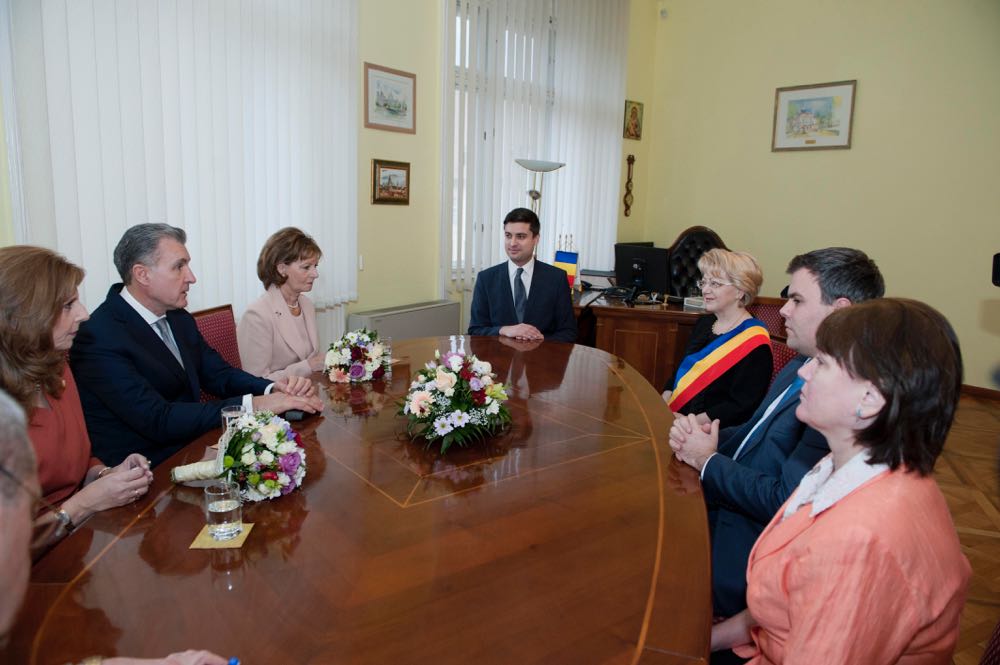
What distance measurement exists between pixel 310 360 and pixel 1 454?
93.9 inches

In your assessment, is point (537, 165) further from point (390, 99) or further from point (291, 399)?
point (291, 399)

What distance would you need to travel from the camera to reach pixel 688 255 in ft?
19.6

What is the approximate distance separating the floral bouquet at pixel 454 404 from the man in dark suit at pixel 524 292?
6.60 feet

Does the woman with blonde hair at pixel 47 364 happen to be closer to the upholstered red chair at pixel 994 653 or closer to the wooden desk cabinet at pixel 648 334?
the upholstered red chair at pixel 994 653

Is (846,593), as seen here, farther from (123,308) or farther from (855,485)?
(123,308)

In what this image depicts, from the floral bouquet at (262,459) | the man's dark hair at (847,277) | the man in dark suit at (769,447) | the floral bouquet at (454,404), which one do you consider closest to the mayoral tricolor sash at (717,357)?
the man in dark suit at (769,447)

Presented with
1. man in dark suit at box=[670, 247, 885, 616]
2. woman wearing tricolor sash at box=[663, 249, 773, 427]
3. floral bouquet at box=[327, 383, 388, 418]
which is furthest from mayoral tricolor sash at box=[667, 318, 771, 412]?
floral bouquet at box=[327, 383, 388, 418]

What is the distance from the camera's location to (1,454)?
2.02ft

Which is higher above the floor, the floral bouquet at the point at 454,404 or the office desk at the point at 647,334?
the floral bouquet at the point at 454,404

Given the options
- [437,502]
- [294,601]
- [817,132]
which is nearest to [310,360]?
[437,502]

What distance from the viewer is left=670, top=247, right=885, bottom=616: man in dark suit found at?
1670mm

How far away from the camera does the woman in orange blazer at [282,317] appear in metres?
2.94

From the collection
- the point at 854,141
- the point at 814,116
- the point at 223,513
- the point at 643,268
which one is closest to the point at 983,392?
the point at 854,141

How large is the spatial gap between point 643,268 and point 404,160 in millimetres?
2250
